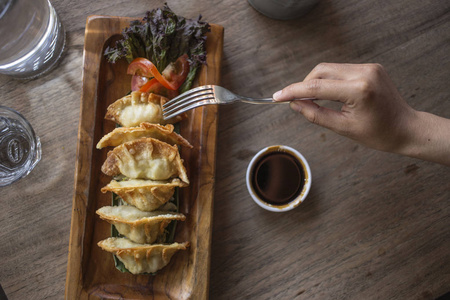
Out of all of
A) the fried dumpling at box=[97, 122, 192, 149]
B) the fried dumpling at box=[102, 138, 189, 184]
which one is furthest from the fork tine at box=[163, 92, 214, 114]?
the fried dumpling at box=[102, 138, 189, 184]

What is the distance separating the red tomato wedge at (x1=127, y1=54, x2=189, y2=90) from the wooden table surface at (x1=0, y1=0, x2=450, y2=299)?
0.31 metres

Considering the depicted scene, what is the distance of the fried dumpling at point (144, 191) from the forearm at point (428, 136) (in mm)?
1265

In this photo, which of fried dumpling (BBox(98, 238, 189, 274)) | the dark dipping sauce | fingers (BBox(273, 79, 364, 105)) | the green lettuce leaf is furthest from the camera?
the dark dipping sauce

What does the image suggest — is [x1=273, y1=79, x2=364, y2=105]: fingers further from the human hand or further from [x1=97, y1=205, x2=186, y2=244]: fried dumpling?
[x1=97, y1=205, x2=186, y2=244]: fried dumpling

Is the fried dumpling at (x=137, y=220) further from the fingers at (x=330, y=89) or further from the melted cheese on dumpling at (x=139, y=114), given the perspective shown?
the fingers at (x=330, y=89)

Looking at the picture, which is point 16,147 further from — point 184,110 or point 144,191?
point 184,110

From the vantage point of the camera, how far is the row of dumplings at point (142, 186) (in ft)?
7.06

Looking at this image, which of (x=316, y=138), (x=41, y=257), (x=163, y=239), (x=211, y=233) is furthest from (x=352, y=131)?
(x=41, y=257)

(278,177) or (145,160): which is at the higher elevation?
(145,160)

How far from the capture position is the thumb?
1.98 meters

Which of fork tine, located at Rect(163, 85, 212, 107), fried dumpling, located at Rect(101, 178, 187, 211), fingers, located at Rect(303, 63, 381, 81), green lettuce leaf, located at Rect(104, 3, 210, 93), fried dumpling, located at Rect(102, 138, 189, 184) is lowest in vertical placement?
fried dumpling, located at Rect(101, 178, 187, 211)

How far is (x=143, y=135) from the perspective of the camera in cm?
227

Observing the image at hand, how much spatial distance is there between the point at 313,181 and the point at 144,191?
1.08 metres

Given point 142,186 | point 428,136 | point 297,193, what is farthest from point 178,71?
point 428,136
